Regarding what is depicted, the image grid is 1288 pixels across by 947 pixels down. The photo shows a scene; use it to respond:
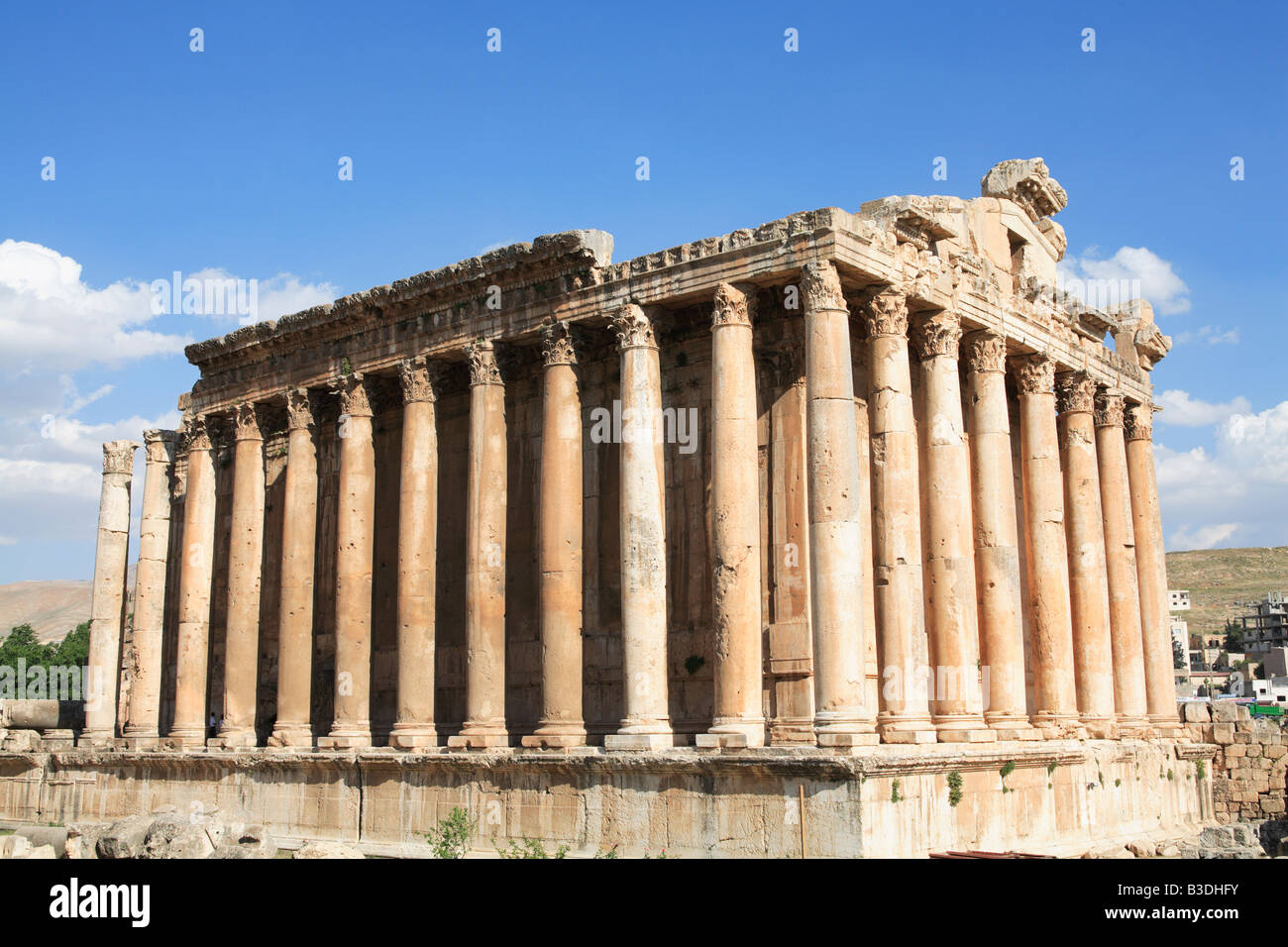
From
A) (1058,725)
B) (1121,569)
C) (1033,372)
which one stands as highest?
(1033,372)

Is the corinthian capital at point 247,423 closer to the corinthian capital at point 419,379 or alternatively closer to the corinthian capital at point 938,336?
the corinthian capital at point 419,379

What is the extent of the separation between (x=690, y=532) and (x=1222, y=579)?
123 m

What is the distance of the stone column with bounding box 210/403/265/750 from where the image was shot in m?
27.1

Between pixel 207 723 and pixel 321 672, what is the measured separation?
4162mm

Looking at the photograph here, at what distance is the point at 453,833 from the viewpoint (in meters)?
20.8

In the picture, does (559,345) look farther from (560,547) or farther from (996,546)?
(996,546)

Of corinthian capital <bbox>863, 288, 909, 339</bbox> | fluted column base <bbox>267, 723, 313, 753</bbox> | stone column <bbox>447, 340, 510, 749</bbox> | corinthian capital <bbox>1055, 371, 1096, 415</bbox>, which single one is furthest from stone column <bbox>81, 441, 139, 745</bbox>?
corinthian capital <bbox>1055, 371, 1096, 415</bbox>

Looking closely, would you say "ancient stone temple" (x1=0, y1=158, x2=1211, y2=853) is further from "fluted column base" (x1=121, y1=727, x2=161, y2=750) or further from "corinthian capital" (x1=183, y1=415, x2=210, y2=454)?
"fluted column base" (x1=121, y1=727, x2=161, y2=750)

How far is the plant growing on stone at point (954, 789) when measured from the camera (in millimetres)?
18500

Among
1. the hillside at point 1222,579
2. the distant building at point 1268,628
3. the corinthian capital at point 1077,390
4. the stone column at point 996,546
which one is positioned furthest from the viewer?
the hillside at point 1222,579

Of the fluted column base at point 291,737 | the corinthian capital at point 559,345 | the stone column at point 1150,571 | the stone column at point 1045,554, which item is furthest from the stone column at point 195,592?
the stone column at point 1150,571

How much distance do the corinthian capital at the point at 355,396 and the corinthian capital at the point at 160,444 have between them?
7.32 m

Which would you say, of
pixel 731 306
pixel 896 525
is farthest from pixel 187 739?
pixel 896 525

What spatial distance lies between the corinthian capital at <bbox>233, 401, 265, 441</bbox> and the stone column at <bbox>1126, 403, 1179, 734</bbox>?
19043 millimetres
